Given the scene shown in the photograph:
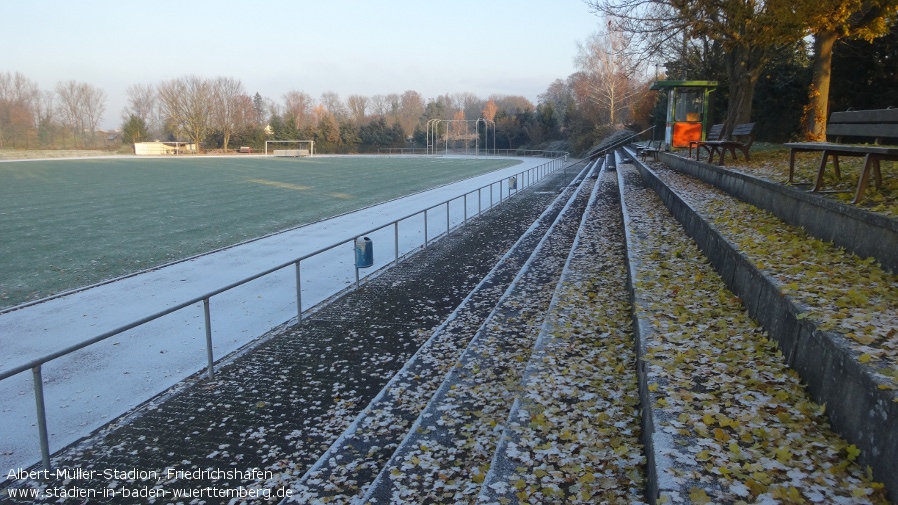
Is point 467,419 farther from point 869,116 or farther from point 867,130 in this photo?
point 869,116

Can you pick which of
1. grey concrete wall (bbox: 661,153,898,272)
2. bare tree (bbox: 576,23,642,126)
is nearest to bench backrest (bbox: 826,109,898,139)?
grey concrete wall (bbox: 661,153,898,272)

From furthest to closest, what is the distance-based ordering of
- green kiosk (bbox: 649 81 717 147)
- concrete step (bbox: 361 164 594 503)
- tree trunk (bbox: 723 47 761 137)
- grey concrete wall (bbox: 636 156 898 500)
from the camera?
green kiosk (bbox: 649 81 717 147)
tree trunk (bbox: 723 47 761 137)
concrete step (bbox: 361 164 594 503)
grey concrete wall (bbox: 636 156 898 500)

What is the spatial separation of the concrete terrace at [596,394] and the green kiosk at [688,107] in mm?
15718

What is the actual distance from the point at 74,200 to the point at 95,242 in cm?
1278

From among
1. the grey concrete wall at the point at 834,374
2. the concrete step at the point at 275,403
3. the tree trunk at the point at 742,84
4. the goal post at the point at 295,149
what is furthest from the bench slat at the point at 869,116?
the goal post at the point at 295,149

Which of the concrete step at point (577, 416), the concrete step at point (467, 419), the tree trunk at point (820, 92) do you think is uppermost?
the tree trunk at point (820, 92)

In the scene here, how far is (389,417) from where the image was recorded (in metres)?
5.32

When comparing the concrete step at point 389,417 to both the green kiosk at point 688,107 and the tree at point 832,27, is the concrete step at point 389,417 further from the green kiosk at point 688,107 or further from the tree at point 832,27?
the green kiosk at point 688,107

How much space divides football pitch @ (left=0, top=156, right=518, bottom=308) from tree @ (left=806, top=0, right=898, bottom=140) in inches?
554

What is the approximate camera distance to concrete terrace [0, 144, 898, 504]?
3111 mm

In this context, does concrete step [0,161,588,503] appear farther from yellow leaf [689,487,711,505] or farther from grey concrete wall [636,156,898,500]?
grey concrete wall [636,156,898,500]

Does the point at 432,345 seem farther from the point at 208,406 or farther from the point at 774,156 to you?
the point at 774,156

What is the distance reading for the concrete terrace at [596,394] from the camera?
10.2 feet

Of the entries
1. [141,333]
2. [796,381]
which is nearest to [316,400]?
[141,333]
